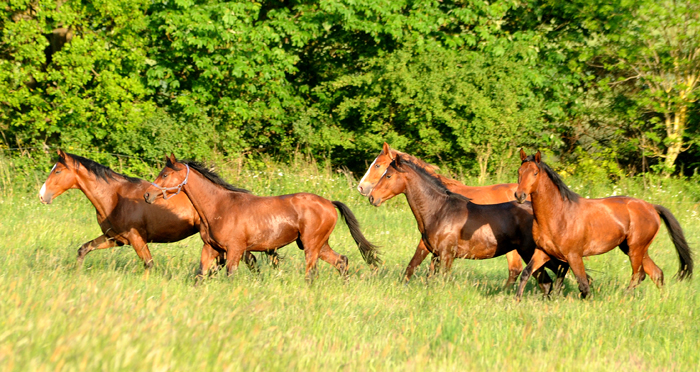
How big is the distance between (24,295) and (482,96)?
1338 centimetres

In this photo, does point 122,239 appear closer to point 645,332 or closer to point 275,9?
point 645,332

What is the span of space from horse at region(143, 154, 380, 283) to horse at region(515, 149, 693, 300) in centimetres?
230

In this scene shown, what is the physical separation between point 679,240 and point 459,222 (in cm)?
267

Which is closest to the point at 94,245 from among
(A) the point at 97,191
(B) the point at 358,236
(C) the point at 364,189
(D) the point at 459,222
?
(A) the point at 97,191

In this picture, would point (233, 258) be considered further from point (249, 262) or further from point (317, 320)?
point (317, 320)

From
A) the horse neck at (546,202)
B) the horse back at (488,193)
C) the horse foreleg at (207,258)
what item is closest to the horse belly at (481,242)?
the horse neck at (546,202)

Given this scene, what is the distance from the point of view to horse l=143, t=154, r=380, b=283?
7.09 m

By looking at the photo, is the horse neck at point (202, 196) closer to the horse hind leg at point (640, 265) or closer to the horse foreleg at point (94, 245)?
the horse foreleg at point (94, 245)

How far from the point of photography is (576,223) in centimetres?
690

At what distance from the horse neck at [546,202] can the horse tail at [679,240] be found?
1.63m

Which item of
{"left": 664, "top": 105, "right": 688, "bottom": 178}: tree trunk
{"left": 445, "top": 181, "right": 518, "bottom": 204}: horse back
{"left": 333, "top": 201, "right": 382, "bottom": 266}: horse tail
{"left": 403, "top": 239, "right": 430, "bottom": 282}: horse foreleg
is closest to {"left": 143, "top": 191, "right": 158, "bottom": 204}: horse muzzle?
{"left": 333, "top": 201, "right": 382, "bottom": 266}: horse tail

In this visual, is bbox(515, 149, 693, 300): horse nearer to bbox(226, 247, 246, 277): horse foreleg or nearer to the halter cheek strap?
bbox(226, 247, 246, 277): horse foreleg

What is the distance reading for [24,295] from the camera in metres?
4.76

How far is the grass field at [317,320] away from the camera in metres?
3.72
